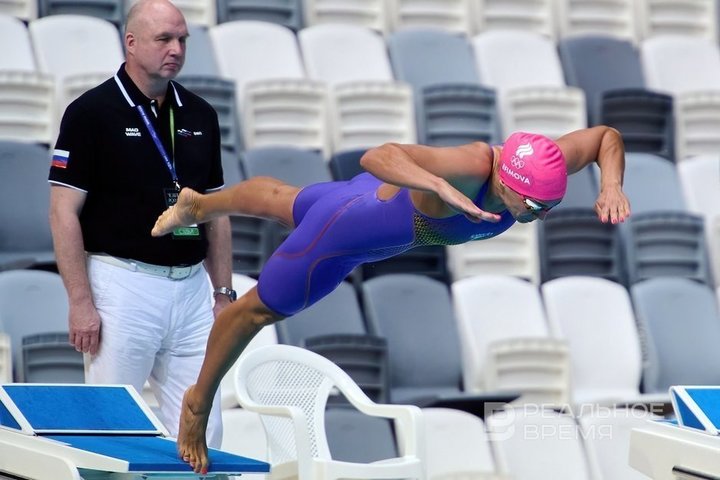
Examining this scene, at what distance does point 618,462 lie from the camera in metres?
6.92

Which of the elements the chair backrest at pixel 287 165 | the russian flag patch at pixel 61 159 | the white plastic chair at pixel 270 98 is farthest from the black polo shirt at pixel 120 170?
the white plastic chair at pixel 270 98

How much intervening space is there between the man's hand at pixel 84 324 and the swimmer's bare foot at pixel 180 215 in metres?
0.42

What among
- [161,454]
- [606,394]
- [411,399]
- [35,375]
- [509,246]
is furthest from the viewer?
[509,246]

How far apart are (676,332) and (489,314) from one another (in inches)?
50.7

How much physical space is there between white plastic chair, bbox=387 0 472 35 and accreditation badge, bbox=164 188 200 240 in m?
5.53

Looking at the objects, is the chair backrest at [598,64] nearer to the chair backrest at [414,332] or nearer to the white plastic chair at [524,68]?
the white plastic chair at [524,68]

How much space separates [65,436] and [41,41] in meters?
4.58

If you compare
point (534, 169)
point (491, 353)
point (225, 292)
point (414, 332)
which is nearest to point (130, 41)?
point (225, 292)

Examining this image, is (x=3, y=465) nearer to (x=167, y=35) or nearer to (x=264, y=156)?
(x=167, y=35)

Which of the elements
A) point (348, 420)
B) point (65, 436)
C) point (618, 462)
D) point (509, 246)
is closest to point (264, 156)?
point (509, 246)

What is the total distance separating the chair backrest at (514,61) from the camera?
10.2 metres

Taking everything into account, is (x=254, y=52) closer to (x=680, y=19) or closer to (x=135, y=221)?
(x=680, y=19)

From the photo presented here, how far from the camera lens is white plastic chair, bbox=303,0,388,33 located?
33.9ft

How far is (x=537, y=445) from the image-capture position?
6.75 meters
